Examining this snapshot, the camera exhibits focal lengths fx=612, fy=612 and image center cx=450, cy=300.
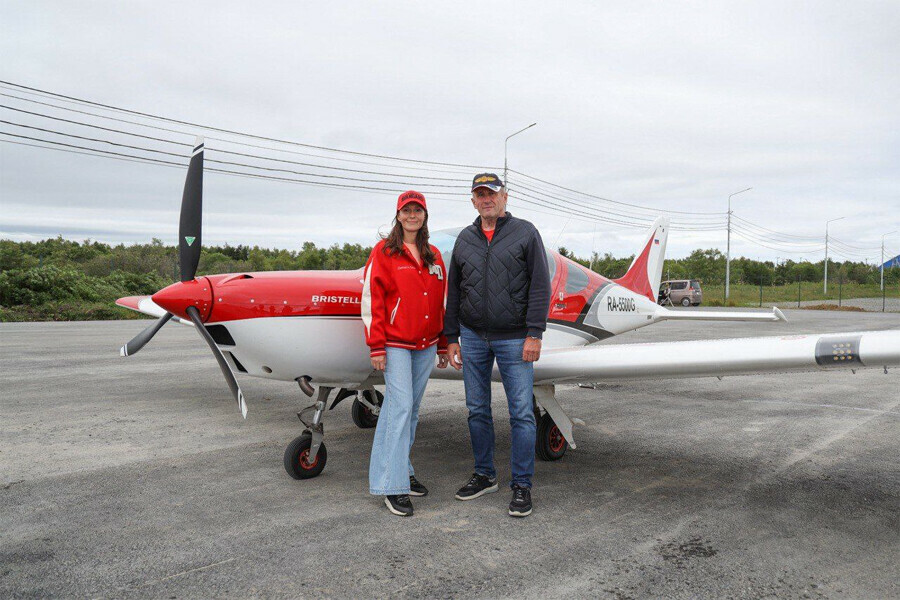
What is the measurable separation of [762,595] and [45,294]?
903 inches

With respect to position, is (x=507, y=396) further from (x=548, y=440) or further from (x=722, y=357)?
(x=722, y=357)

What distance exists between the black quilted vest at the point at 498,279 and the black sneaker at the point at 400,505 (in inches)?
43.5

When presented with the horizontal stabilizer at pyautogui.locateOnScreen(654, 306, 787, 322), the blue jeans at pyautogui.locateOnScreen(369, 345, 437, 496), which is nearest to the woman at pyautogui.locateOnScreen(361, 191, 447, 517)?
the blue jeans at pyautogui.locateOnScreen(369, 345, 437, 496)

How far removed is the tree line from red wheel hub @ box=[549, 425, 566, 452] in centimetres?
213

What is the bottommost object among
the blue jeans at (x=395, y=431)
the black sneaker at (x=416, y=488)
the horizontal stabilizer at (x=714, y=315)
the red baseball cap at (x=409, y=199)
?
the black sneaker at (x=416, y=488)

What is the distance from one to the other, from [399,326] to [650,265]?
5375mm

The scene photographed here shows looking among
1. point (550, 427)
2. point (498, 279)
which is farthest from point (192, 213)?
point (550, 427)

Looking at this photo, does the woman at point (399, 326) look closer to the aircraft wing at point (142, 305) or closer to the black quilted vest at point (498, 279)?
the black quilted vest at point (498, 279)

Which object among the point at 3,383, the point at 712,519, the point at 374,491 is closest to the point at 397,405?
the point at 374,491

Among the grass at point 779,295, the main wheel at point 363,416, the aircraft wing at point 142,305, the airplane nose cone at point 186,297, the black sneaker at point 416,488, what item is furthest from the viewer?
the grass at point 779,295

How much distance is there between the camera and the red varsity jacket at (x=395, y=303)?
3.63 metres

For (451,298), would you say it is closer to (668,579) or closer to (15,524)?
(668,579)

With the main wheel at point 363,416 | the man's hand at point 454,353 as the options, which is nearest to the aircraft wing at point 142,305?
the main wheel at point 363,416

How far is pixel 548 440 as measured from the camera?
4734 millimetres
